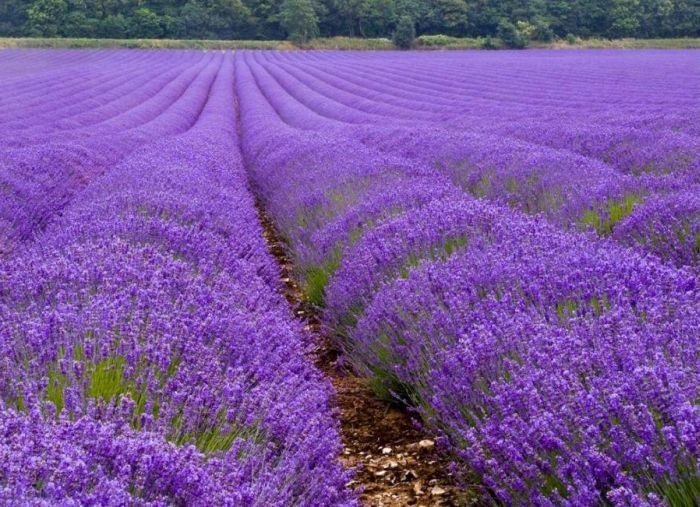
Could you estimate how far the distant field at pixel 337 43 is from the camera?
45.3 meters

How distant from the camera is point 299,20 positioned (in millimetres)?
48000

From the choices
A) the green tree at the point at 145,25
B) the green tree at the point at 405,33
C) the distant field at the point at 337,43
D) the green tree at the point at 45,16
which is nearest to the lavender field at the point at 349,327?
the green tree at the point at 405,33

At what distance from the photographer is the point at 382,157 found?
6547 millimetres

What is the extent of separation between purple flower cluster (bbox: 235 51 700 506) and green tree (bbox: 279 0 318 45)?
40550 mm

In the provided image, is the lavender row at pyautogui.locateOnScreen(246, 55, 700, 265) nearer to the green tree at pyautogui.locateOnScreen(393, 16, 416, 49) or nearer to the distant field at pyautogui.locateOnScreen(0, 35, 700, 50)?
the green tree at pyautogui.locateOnScreen(393, 16, 416, 49)

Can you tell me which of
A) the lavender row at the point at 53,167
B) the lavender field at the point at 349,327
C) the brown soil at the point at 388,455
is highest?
the lavender field at the point at 349,327

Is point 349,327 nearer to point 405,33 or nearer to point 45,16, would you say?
point 405,33

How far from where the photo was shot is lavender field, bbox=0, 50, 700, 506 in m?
1.50

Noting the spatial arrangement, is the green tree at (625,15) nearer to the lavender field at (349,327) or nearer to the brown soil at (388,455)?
the lavender field at (349,327)

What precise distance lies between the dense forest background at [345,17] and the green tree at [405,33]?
200 millimetres

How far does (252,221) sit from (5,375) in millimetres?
3002

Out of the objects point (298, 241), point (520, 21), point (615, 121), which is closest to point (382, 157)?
point (298, 241)

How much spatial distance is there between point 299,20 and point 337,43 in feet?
11.9

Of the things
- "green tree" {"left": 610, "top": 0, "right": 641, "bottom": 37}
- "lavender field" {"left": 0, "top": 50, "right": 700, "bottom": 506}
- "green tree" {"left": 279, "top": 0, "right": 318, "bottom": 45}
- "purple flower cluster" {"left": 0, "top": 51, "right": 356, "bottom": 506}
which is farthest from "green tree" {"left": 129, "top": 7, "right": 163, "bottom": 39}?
"purple flower cluster" {"left": 0, "top": 51, "right": 356, "bottom": 506}
